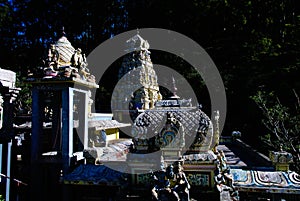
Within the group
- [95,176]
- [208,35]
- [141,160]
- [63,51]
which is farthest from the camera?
[208,35]

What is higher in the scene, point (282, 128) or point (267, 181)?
point (282, 128)

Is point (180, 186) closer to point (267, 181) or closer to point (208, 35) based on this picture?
point (267, 181)

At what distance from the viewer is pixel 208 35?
23438mm

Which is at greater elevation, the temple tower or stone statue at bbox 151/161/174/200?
the temple tower

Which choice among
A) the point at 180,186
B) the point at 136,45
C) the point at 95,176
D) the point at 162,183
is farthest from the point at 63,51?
the point at 136,45

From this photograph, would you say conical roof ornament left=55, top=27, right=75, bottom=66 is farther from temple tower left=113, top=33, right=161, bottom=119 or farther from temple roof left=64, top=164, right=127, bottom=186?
temple tower left=113, top=33, right=161, bottom=119

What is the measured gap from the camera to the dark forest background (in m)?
17.9

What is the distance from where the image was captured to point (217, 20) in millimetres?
22906

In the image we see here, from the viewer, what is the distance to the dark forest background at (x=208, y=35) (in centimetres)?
1786

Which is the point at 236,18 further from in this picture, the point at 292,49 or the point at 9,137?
the point at 9,137

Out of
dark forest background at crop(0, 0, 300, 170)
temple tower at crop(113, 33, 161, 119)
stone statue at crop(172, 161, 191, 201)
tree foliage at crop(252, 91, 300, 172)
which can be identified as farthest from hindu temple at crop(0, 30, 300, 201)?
temple tower at crop(113, 33, 161, 119)

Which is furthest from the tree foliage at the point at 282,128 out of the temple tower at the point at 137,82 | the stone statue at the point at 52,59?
the temple tower at the point at 137,82

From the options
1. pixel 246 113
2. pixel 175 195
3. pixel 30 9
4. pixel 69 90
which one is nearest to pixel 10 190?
pixel 69 90

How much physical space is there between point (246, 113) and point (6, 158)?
55.0 ft
